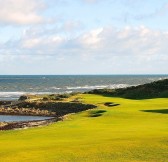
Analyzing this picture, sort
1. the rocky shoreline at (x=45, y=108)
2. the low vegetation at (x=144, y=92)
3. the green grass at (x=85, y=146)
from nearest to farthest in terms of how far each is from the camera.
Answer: the green grass at (x=85, y=146) < the rocky shoreline at (x=45, y=108) < the low vegetation at (x=144, y=92)

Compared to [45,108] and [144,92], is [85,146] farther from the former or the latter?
[144,92]

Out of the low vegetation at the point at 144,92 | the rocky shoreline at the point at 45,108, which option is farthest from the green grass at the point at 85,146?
the low vegetation at the point at 144,92

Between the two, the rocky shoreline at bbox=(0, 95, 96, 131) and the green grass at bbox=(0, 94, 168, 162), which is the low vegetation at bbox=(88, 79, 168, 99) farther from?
the green grass at bbox=(0, 94, 168, 162)

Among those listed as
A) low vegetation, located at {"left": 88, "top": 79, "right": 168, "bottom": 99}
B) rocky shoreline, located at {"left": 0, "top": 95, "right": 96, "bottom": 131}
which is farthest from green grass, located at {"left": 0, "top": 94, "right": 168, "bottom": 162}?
low vegetation, located at {"left": 88, "top": 79, "right": 168, "bottom": 99}

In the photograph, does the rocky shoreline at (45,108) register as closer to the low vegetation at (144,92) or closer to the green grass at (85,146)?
the low vegetation at (144,92)

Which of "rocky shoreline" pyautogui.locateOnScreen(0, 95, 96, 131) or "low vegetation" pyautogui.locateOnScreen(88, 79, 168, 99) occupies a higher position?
"low vegetation" pyautogui.locateOnScreen(88, 79, 168, 99)

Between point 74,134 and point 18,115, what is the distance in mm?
37767

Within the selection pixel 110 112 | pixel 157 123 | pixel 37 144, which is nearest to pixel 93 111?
pixel 110 112

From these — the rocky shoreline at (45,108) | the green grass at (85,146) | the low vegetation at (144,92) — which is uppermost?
the low vegetation at (144,92)

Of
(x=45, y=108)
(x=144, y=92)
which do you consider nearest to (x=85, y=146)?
(x=45, y=108)

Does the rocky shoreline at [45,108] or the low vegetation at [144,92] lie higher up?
the low vegetation at [144,92]

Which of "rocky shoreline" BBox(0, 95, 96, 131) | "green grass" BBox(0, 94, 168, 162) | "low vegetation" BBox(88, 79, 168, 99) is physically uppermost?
"low vegetation" BBox(88, 79, 168, 99)

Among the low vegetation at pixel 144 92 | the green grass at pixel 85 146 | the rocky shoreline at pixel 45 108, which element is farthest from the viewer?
the low vegetation at pixel 144 92

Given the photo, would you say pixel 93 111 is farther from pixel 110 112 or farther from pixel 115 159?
pixel 115 159
